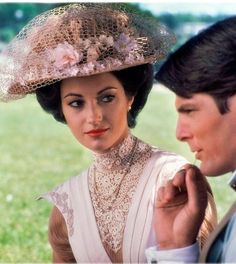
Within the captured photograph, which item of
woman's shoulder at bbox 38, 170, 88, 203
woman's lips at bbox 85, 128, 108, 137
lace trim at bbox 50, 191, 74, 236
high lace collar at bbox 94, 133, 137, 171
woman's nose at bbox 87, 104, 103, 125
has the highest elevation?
woman's nose at bbox 87, 104, 103, 125

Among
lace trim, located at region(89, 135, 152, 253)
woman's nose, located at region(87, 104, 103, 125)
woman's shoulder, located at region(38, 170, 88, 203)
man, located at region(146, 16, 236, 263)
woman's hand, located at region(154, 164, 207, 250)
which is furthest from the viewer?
woman's shoulder, located at region(38, 170, 88, 203)

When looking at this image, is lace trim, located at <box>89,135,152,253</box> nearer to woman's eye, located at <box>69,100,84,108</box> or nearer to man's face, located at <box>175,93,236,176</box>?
woman's eye, located at <box>69,100,84,108</box>

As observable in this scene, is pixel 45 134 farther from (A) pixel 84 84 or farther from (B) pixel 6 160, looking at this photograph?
(A) pixel 84 84

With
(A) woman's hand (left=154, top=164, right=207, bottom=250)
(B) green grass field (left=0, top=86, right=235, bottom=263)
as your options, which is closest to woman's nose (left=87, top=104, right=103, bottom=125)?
(A) woman's hand (left=154, top=164, right=207, bottom=250)

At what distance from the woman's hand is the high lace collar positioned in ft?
0.85

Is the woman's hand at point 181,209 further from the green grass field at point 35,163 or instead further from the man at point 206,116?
the green grass field at point 35,163

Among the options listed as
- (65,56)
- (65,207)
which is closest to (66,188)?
(65,207)

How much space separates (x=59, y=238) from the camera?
88.2 inches

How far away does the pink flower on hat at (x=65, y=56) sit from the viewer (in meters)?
1.97

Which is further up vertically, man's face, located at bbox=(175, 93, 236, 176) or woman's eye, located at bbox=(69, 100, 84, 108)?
woman's eye, located at bbox=(69, 100, 84, 108)

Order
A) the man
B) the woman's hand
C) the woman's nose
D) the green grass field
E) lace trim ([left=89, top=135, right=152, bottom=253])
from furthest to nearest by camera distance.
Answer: the green grass field
lace trim ([left=89, top=135, right=152, bottom=253])
the woman's nose
the woman's hand
the man

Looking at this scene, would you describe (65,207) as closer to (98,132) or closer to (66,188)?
(66,188)

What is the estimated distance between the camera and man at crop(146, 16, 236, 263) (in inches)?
63.1

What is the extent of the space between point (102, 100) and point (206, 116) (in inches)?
17.2
